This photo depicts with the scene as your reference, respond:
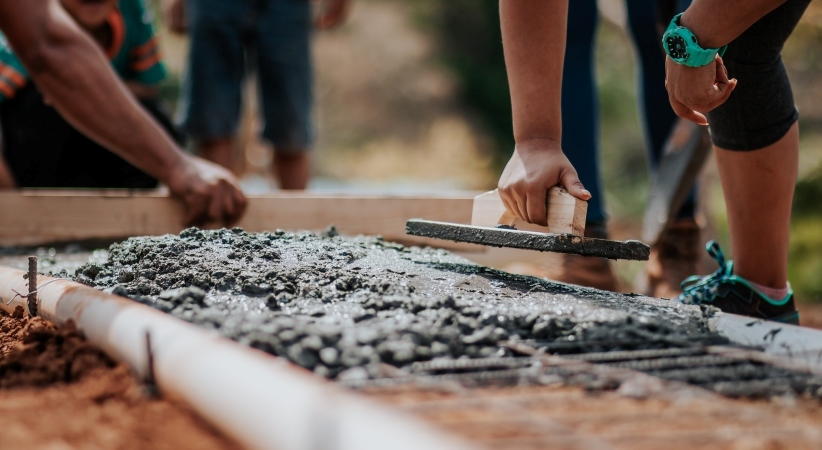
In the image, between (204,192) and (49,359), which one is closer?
(49,359)

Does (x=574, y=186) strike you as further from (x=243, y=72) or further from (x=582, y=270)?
(x=243, y=72)

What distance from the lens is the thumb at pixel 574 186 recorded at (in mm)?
1705

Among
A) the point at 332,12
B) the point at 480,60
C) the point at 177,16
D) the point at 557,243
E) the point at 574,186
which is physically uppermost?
the point at 480,60

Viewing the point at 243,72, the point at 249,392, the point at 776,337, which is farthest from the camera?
the point at 243,72

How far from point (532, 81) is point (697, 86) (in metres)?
0.41

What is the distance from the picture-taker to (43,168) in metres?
3.78

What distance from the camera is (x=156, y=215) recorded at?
2752 millimetres

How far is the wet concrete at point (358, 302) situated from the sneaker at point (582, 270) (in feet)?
2.31

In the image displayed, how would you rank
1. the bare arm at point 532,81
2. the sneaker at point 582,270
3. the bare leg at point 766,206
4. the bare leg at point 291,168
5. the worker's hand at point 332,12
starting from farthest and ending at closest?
the worker's hand at point 332,12
the bare leg at point 291,168
the sneaker at point 582,270
the bare leg at point 766,206
the bare arm at point 532,81

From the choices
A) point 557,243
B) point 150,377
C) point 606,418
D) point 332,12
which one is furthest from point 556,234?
point 332,12

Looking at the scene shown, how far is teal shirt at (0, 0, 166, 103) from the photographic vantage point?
11.9ft

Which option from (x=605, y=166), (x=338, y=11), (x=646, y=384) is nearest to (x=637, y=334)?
(x=646, y=384)

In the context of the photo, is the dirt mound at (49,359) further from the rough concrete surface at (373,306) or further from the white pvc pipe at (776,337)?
the white pvc pipe at (776,337)

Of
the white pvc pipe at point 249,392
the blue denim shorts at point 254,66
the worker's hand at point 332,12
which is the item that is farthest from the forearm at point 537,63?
the worker's hand at point 332,12
